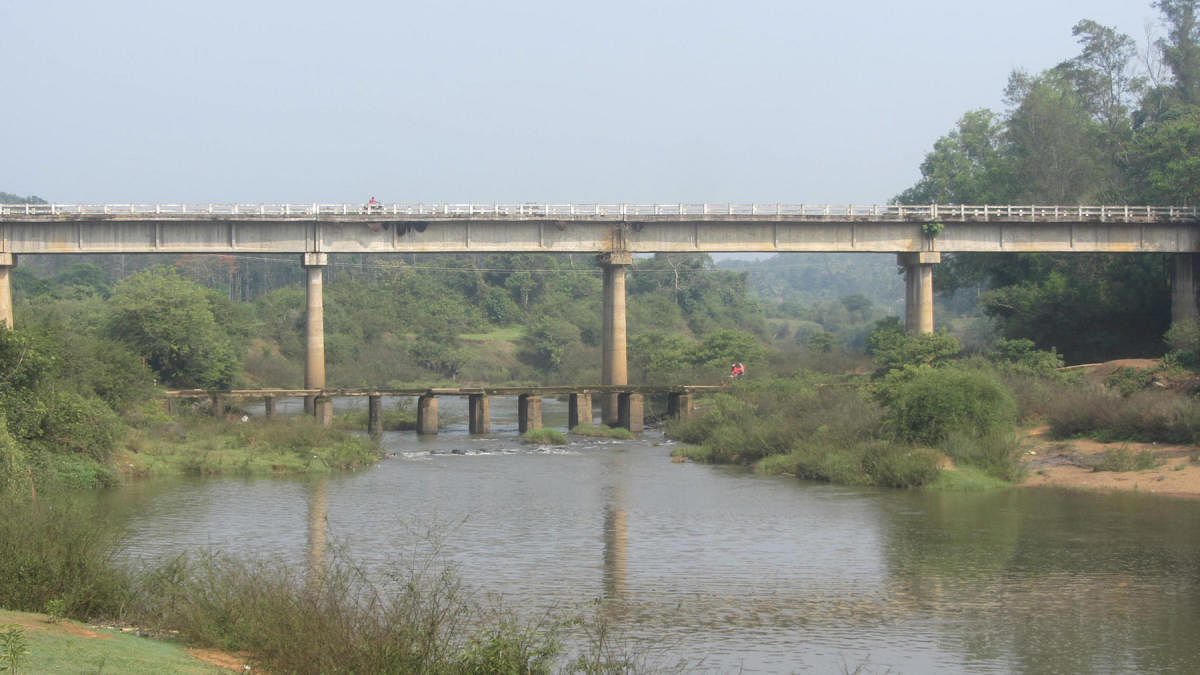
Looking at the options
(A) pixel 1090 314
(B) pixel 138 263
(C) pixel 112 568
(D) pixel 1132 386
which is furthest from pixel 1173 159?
(B) pixel 138 263

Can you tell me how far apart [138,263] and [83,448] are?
382 ft

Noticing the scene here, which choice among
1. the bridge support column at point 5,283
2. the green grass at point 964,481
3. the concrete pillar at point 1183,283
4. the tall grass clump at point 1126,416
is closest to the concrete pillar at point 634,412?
the tall grass clump at point 1126,416

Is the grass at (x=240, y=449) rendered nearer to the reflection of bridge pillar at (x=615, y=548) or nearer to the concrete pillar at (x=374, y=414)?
the concrete pillar at (x=374, y=414)

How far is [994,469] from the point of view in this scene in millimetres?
37625

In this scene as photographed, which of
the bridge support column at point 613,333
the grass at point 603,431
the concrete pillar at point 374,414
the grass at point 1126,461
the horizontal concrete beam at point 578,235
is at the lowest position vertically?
the grass at point 603,431

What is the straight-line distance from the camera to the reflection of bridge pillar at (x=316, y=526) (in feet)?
82.0

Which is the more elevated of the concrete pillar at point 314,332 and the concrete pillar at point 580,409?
the concrete pillar at point 314,332

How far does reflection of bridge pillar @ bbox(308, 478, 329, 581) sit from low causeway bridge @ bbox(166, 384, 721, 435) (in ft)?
52.1

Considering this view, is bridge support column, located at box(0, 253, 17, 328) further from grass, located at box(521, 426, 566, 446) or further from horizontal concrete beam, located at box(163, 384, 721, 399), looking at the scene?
grass, located at box(521, 426, 566, 446)

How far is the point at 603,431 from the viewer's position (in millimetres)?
57344

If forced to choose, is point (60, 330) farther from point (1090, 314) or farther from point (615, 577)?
point (1090, 314)

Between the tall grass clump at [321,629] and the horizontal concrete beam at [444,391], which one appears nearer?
the tall grass clump at [321,629]

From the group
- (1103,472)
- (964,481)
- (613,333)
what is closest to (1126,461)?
(1103,472)

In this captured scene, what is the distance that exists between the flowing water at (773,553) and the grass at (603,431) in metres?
13.3
